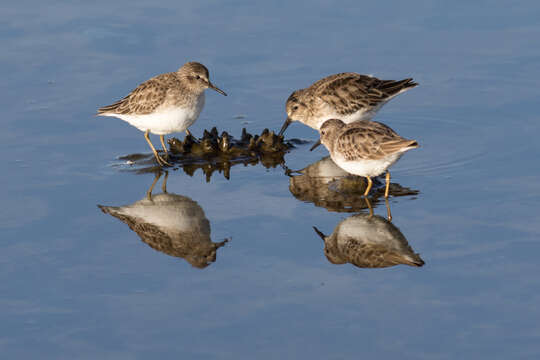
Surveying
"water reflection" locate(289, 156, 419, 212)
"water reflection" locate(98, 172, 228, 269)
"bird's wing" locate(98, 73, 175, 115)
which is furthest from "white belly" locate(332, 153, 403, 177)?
"bird's wing" locate(98, 73, 175, 115)

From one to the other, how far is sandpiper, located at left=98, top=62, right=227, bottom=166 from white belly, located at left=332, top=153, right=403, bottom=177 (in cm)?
276

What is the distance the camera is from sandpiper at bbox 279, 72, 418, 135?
1485 centimetres

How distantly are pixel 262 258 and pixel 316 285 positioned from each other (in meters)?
0.94

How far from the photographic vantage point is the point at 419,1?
19.0m

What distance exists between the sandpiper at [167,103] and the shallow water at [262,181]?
2.11 feet

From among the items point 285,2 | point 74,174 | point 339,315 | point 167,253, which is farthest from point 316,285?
point 285,2

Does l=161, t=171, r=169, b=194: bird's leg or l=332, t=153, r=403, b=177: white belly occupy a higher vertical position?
l=332, t=153, r=403, b=177: white belly

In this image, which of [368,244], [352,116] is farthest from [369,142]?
[352,116]

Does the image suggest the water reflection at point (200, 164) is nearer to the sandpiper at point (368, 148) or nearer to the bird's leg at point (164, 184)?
the bird's leg at point (164, 184)

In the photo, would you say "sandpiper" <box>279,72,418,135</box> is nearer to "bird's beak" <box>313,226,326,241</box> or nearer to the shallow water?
the shallow water

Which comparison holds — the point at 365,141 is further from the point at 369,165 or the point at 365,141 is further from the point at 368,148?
the point at 369,165

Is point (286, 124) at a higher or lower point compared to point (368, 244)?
higher

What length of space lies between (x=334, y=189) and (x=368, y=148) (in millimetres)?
1176

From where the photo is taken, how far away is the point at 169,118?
1357 centimetres
